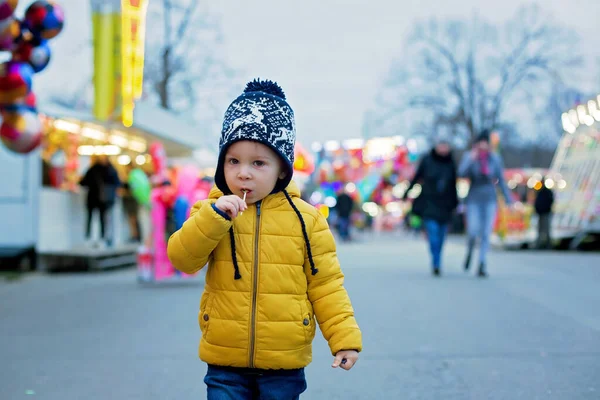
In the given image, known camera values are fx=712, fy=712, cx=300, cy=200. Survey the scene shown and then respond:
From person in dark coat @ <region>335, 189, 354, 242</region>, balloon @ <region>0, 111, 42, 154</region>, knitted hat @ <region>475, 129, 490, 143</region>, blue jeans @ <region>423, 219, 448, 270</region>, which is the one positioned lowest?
person in dark coat @ <region>335, 189, 354, 242</region>

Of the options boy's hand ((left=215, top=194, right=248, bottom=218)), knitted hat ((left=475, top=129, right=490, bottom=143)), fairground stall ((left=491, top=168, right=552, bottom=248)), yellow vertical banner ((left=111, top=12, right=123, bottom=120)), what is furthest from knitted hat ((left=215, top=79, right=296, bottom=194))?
fairground stall ((left=491, top=168, right=552, bottom=248))

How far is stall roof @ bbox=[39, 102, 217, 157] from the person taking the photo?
11.8 metres

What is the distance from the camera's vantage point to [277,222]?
2551mm

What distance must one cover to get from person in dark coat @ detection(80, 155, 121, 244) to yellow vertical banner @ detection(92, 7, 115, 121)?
1233 mm

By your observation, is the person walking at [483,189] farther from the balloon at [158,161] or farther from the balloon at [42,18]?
the balloon at [42,18]

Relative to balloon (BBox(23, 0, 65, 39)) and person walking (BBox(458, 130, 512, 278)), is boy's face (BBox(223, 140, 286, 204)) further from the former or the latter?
person walking (BBox(458, 130, 512, 278))

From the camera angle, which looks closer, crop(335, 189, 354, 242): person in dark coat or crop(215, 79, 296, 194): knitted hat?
crop(215, 79, 296, 194): knitted hat

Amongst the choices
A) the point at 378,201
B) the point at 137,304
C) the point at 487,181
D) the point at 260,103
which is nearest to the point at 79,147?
the point at 137,304

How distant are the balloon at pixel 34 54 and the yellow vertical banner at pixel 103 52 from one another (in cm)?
350

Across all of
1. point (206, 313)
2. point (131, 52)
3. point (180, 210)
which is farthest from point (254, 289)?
point (131, 52)

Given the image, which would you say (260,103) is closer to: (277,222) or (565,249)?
(277,222)

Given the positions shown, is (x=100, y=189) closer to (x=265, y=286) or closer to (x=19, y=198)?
(x=19, y=198)

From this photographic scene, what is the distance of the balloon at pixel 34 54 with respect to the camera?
7738 millimetres

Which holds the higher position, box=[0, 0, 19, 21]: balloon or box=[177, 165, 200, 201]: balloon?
box=[0, 0, 19, 21]: balloon
